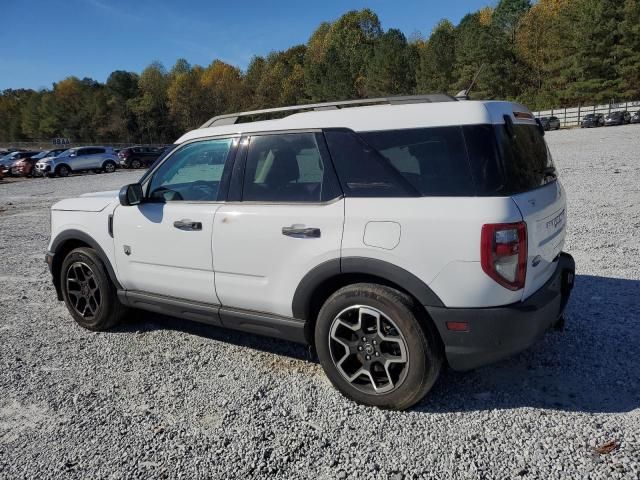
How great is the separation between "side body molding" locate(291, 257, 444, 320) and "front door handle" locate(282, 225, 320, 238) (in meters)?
0.21

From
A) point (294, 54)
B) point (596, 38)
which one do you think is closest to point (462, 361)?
point (596, 38)

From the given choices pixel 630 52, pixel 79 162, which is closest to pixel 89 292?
pixel 79 162

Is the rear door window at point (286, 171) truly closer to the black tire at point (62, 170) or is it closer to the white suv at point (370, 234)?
the white suv at point (370, 234)

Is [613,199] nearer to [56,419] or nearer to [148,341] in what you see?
[148,341]

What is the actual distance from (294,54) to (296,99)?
760 inches

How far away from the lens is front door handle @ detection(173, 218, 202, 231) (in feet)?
12.1

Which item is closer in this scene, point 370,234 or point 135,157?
point 370,234

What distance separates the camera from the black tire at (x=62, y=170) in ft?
97.0

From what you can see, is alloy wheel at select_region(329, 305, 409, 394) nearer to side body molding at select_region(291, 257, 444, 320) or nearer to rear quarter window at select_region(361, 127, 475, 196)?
side body molding at select_region(291, 257, 444, 320)

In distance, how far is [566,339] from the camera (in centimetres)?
394

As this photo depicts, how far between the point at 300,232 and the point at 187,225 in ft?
3.38

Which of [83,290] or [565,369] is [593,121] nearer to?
[565,369]

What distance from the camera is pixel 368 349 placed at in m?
3.10

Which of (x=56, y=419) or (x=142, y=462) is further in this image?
(x=56, y=419)
